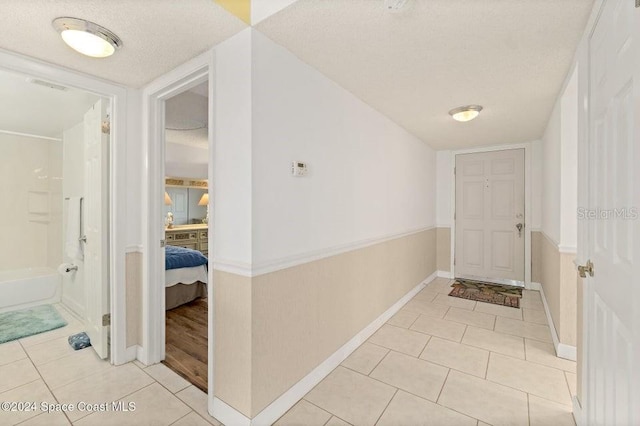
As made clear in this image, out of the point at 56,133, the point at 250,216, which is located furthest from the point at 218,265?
the point at 56,133

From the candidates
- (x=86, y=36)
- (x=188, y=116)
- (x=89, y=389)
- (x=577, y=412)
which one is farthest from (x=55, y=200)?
(x=577, y=412)

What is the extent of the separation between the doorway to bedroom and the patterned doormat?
3.33 meters

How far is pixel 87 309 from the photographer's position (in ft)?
8.55

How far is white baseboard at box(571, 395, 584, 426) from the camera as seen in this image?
5.19 feet

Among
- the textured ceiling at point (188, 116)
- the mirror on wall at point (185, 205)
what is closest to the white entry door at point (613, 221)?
the textured ceiling at point (188, 116)

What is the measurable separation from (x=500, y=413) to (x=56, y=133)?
5.74 meters

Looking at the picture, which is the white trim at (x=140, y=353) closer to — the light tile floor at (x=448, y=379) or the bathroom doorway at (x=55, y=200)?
the bathroom doorway at (x=55, y=200)

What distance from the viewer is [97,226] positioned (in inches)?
94.3

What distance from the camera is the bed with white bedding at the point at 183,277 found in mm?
3504

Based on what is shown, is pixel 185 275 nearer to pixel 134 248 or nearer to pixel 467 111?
pixel 134 248

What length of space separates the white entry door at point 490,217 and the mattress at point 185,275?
4078mm

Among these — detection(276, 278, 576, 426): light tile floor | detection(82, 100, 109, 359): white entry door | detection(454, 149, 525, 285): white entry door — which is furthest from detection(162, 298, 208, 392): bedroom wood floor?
detection(454, 149, 525, 285): white entry door

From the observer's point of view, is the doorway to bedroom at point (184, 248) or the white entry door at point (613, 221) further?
the doorway to bedroom at point (184, 248)

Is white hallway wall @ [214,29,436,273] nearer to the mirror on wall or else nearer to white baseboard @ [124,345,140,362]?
white baseboard @ [124,345,140,362]
